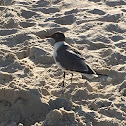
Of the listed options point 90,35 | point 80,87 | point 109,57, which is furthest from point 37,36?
point 80,87

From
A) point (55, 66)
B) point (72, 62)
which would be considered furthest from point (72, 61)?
point (55, 66)

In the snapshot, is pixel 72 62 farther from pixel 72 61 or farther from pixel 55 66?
pixel 55 66

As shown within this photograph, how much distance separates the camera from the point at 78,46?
6141mm

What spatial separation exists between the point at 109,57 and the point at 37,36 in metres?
1.52

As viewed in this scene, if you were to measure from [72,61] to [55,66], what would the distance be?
0.77 meters

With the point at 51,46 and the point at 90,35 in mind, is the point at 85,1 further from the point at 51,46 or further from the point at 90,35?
the point at 51,46

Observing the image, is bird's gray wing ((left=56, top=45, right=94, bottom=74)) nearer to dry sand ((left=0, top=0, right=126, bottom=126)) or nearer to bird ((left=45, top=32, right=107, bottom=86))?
bird ((left=45, top=32, right=107, bottom=86))

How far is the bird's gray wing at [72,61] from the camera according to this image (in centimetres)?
471

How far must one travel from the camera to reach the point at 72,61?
189 inches

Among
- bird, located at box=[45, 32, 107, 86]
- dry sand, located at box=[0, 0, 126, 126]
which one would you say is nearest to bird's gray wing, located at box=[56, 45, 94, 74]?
bird, located at box=[45, 32, 107, 86]

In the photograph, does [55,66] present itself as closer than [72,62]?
No

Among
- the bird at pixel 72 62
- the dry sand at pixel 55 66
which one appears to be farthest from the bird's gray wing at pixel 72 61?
the dry sand at pixel 55 66

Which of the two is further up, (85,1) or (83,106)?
(85,1)

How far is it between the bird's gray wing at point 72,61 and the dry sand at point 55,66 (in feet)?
0.89
